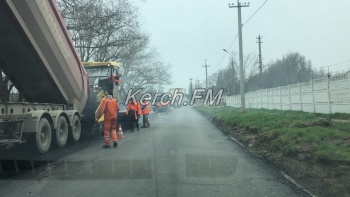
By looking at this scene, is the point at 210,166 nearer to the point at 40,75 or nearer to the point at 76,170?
the point at 76,170

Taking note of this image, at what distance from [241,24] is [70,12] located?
12.4 m

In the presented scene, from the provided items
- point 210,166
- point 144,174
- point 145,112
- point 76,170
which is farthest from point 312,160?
point 145,112

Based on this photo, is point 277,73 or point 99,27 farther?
point 277,73

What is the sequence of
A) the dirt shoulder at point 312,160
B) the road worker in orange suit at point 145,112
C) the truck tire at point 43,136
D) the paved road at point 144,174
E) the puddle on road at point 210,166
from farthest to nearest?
the road worker in orange suit at point 145,112 → the truck tire at point 43,136 → the puddle on road at point 210,166 → the dirt shoulder at point 312,160 → the paved road at point 144,174

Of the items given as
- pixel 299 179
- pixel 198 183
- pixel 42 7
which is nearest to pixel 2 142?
pixel 42 7

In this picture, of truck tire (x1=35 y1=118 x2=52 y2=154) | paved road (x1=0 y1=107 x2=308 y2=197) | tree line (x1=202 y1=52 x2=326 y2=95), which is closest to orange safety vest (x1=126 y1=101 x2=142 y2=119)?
paved road (x1=0 y1=107 x2=308 y2=197)

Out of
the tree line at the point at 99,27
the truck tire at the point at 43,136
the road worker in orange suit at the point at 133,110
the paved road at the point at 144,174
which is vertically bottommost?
the paved road at the point at 144,174

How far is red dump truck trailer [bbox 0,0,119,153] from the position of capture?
34.8ft

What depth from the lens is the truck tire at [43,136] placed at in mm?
11242

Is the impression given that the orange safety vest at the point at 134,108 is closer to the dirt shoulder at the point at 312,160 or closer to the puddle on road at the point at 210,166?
the dirt shoulder at the point at 312,160

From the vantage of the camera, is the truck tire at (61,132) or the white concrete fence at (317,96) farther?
the white concrete fence at (317,96)

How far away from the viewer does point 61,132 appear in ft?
44.2

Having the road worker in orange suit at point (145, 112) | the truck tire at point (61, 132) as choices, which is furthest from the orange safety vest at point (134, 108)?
the truck tire at point (61, 132)

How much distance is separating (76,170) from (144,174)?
1.64m
